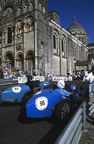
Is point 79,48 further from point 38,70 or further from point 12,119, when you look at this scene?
point 12,119

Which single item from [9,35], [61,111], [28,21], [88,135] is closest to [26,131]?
[61,111]

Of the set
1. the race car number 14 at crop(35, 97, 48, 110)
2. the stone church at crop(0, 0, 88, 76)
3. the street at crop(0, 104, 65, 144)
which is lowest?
the street at crop(0, 104, 65, 144)

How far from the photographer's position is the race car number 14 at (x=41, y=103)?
3916 mm

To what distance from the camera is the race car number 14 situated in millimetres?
3916

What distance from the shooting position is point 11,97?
573 centimetres

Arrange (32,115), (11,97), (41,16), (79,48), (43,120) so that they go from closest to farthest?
(32,115), (43,120), (11,97), (41,16), (79,48)

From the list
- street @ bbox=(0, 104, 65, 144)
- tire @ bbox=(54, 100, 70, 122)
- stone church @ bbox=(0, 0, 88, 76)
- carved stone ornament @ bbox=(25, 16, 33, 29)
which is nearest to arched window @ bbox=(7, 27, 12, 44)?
stone church @ bbox=(0, 0, 88, 76)

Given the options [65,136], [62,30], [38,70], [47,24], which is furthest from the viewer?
[62,30]

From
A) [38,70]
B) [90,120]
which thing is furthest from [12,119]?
[38,70]

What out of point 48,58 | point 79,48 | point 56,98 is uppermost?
point 79,48

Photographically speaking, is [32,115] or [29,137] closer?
[29,137]

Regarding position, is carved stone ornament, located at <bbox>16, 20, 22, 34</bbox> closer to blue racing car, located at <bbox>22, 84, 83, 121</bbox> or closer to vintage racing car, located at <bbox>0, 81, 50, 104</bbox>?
vintage racing car, located at <bbox>0, 81, 50, 104</bbox>

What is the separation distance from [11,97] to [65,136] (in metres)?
4.35

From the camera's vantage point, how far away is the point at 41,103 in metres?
3.95
